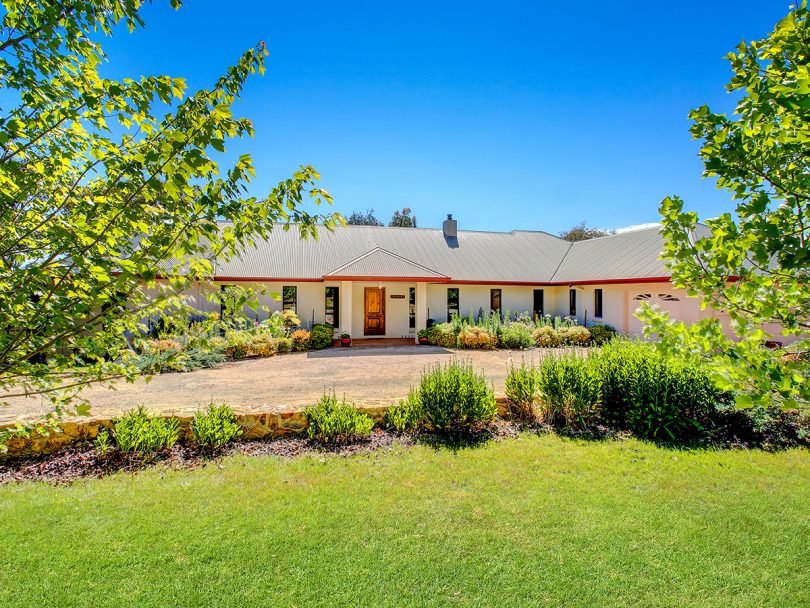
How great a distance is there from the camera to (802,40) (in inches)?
76.0

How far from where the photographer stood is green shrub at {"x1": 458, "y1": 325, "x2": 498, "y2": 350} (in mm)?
17250

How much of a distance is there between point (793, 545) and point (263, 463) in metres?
5.85

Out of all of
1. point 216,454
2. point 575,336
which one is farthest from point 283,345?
point 575,336

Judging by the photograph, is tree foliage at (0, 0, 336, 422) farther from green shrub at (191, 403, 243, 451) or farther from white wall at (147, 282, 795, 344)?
white wall at (147, 282, 795, 344)

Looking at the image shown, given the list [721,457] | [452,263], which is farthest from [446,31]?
[452,263]

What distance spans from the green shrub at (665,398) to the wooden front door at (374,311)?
1407 cm

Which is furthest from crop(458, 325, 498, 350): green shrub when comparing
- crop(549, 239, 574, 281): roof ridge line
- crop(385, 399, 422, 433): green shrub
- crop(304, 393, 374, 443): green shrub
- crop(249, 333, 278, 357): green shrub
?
crop(304, 393, 374, 443): green shrub

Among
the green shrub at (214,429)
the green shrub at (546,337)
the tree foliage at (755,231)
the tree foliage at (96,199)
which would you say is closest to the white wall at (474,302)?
the green shrub at (546,337)

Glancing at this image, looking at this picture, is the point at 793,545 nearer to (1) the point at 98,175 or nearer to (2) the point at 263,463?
(2) the point at 263,463

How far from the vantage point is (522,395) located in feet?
24.0

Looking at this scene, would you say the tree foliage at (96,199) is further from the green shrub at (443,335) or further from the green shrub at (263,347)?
the green shrub at (443,335)

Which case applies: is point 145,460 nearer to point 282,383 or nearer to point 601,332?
point 282,383

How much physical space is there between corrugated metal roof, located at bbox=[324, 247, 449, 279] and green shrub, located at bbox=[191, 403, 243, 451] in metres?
11.8

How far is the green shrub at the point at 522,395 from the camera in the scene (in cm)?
729
